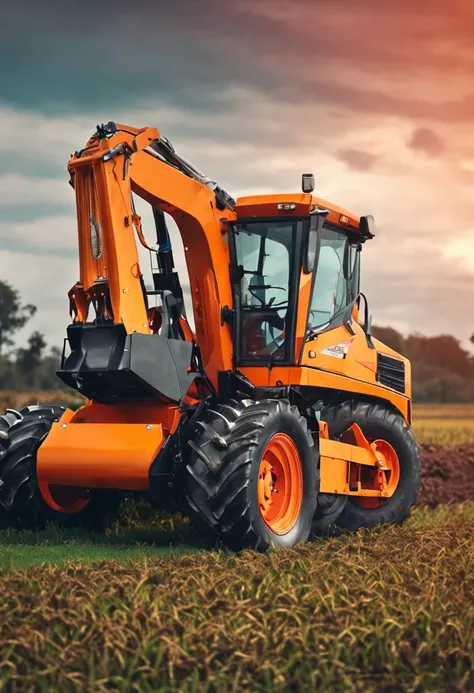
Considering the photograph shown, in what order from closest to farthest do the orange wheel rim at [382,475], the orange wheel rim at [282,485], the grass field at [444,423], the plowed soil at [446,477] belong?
1. the orange wheel rim at [282,485]
2. the orange wheel rim at [382,475]
3. the plowed soil at [446,477]
4. the grass field at [444,423]

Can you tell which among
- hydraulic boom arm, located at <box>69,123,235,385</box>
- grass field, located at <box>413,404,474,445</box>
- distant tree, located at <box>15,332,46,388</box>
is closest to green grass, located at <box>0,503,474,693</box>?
hydraulic boom arm, located at <box>69,123,235,385</box>

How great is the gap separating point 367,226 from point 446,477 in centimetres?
802

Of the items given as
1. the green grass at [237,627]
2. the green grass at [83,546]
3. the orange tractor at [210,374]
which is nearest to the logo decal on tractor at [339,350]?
the orange tractor at [210,374]

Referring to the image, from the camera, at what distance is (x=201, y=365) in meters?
10.2

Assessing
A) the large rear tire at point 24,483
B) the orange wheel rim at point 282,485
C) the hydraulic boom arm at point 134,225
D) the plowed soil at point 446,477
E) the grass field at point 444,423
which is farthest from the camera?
the grass field at point 444,423

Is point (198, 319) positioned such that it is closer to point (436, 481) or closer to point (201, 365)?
point (201, 365)

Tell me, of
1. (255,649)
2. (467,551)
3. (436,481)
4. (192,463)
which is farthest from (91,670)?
(436,481)

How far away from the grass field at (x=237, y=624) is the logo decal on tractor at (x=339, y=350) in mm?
2744

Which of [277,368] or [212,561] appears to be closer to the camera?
[212,561]

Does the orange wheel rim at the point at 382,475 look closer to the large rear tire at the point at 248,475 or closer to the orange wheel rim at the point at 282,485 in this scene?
the orange wheel rim at the point at 282,485

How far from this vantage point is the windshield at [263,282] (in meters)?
10.3

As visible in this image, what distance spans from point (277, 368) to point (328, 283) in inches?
49.1

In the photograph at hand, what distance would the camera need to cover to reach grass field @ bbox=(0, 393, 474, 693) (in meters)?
5.32

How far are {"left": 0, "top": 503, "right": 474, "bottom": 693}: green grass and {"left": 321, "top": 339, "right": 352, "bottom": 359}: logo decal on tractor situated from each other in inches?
124
